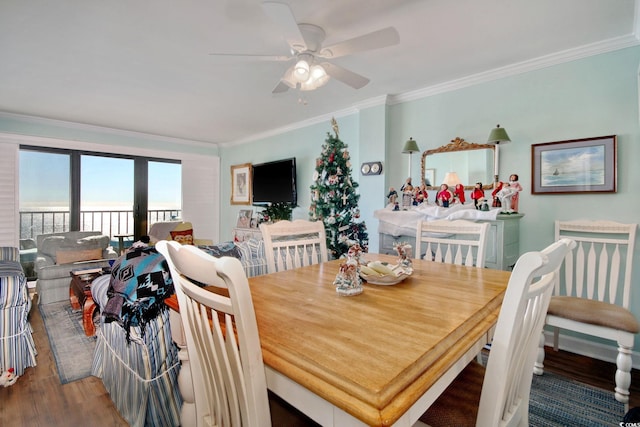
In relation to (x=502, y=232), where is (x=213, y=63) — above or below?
above

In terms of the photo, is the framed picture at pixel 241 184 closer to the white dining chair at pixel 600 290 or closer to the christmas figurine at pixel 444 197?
the christmas figurine at pixel 444 197

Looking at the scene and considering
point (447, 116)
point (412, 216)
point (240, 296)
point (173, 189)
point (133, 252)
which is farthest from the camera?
point (173, 189)

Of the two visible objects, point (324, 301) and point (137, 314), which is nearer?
point (324, 301)

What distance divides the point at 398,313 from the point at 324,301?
0.88ft

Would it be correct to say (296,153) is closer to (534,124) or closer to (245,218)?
(245,218)

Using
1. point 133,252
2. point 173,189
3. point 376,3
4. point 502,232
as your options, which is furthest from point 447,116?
point 173,189

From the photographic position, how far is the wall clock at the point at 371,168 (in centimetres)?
362

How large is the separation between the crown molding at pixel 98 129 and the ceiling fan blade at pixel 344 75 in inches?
181

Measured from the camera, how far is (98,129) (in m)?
4.99

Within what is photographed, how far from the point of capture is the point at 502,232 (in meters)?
2.38

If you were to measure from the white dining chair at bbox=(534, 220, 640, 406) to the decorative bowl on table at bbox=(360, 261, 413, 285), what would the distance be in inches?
53.1

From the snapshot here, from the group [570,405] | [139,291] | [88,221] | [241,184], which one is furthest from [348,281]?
[88,221]

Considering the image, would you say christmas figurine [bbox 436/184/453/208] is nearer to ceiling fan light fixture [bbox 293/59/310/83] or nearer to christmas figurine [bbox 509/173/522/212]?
christmas figurine [bbox 509/173/522/212]

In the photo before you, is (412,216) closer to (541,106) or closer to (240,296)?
(541,106)
